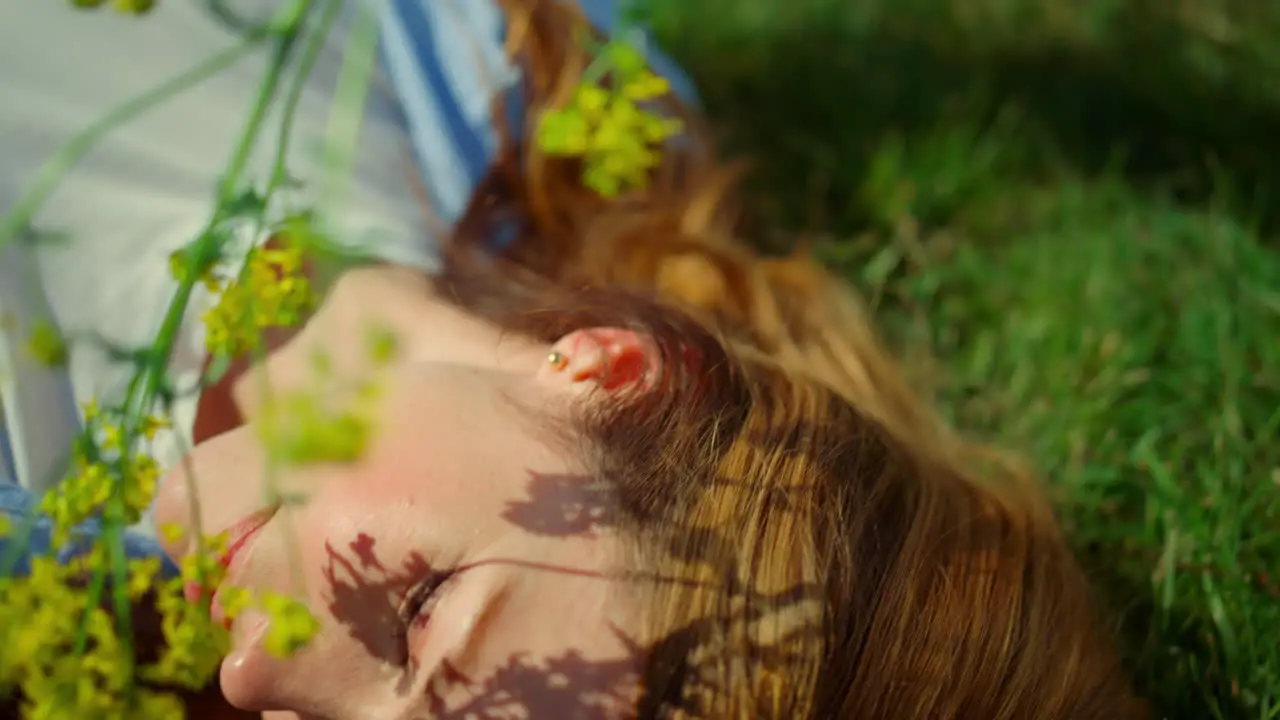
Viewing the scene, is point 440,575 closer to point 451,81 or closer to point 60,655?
point 60,655

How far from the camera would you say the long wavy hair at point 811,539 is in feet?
2.59

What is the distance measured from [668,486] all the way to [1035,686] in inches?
13.4

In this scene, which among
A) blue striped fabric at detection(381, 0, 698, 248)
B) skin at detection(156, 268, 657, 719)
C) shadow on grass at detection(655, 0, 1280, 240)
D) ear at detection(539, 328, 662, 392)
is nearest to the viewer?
skin at detection(156, 268, 657, 719)

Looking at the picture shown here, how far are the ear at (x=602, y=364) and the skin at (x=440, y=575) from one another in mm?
69

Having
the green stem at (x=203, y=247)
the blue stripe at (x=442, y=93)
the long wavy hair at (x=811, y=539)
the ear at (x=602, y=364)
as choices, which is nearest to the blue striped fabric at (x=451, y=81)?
the blue stripe at (x=442, y=93)

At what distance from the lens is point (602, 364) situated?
2.87 feet

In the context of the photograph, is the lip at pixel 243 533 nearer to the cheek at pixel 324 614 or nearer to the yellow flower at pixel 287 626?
the cheek at pixel 324 614

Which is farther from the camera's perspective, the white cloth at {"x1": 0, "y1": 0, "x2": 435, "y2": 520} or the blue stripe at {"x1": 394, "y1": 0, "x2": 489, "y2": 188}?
the blue stripe at {"x1": 394, "y1": 0, "x2": 489, "y2": 188}

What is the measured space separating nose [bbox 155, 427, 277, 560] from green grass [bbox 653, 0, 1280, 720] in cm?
79

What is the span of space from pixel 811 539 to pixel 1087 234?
2.65 feet

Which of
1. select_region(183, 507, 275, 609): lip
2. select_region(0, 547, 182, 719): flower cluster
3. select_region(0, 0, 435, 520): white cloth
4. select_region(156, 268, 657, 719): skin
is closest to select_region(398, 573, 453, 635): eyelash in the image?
select_region(156, 268, 657, 719): skin

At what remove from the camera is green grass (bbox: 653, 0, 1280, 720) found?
113 cm

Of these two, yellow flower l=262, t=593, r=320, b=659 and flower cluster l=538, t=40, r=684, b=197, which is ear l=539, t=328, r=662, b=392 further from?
yellow flower l=262, t=593, r=320, b=659

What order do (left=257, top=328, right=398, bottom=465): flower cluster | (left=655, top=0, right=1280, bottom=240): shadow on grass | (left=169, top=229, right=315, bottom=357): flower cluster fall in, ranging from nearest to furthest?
1. (left=257, top=328, right=398, bottom=465): flower cluster
2. (left=169, top=229, right=315, bottom=357): flower cluster
3. (left=655, top=0, right=1280, bottom=240): shadow on grass
